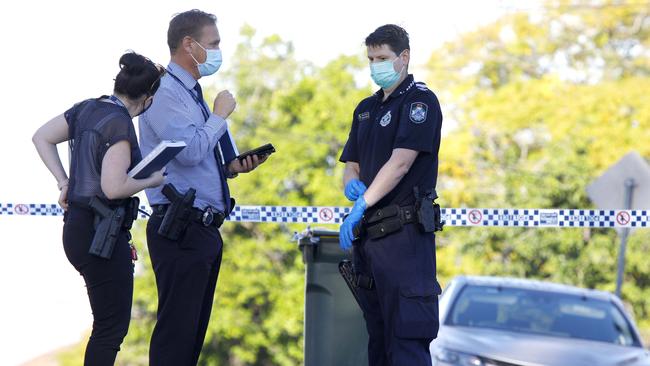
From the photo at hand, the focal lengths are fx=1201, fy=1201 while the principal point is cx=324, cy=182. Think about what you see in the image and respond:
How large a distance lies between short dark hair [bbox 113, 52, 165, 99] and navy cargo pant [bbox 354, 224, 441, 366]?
3.89ft

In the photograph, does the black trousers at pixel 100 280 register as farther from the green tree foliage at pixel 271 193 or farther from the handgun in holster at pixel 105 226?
the green tree foliage at pixel 271 193

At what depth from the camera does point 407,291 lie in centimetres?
514

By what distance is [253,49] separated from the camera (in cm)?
3912

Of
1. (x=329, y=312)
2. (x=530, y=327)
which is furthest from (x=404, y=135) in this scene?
(x=530, y=327)

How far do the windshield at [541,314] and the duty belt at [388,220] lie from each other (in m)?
3.83

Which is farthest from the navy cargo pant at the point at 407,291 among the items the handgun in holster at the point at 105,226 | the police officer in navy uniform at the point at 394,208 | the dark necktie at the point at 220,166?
the handgun in holster at the point at 105,226

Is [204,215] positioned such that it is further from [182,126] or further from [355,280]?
[355,280]

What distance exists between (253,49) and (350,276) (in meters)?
34.0

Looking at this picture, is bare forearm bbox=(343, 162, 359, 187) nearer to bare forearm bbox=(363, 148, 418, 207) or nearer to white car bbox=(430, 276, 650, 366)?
bare forearm bbox=(363, 148, 418, 207)

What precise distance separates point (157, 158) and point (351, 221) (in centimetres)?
94

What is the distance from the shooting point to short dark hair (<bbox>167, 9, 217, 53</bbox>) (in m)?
5.36

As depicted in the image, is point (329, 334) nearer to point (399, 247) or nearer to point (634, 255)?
point (399, 247)

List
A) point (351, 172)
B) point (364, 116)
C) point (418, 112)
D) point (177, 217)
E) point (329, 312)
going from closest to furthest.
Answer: point (177, 217) < point (418, 112) < point (364, 116) < point (351, 172) < point (329, 312)

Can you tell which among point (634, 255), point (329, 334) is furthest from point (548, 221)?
point (634, 255)
